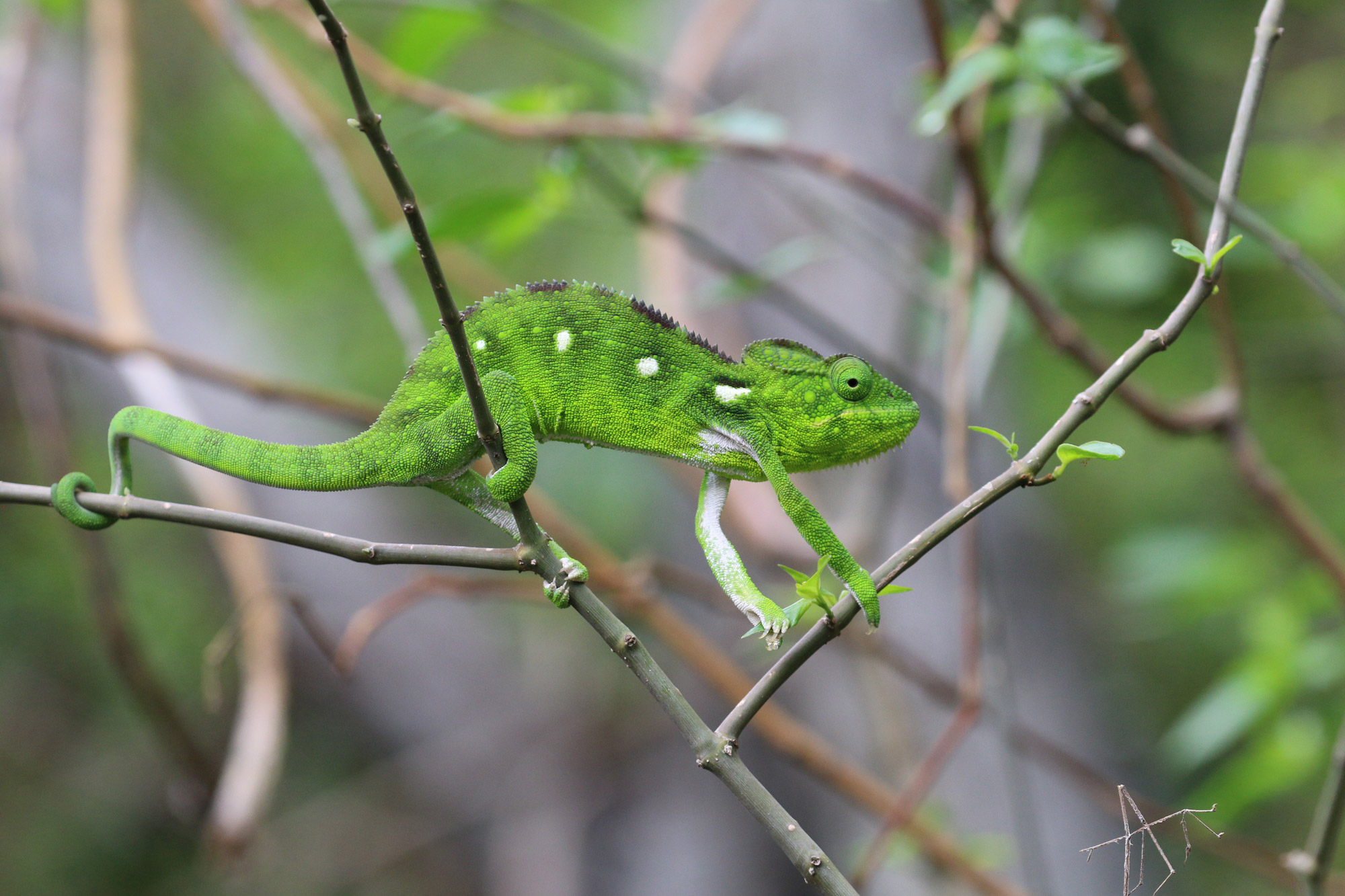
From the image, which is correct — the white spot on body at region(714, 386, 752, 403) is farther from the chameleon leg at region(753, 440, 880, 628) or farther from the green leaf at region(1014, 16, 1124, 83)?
the green leaf at region(1014, 16, 1124, 83)

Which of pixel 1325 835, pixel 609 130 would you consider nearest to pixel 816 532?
pixel 1325 835

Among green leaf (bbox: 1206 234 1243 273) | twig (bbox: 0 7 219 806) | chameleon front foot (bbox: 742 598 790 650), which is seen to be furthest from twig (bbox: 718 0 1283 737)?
twig (bbox: 0 7 219 806)

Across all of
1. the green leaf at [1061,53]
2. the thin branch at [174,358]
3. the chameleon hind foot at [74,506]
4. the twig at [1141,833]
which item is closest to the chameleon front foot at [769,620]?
the twig at [1141,833]

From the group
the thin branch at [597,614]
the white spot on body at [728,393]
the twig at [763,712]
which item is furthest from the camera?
the twig at [763,712]

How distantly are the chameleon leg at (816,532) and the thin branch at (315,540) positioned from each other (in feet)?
0.87

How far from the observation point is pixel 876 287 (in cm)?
335

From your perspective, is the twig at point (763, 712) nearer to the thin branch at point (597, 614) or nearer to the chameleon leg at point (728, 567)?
the chameleon leg at point (728, 567)

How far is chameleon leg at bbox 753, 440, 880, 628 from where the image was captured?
0.91m

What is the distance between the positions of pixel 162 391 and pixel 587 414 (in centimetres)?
152

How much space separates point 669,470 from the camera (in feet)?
8.93

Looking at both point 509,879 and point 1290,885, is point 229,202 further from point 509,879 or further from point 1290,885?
point 1290,885

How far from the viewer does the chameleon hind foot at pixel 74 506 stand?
1035 millimetres

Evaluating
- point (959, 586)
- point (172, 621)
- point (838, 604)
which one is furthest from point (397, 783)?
point (838, 604)

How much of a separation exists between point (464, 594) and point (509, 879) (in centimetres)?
177
